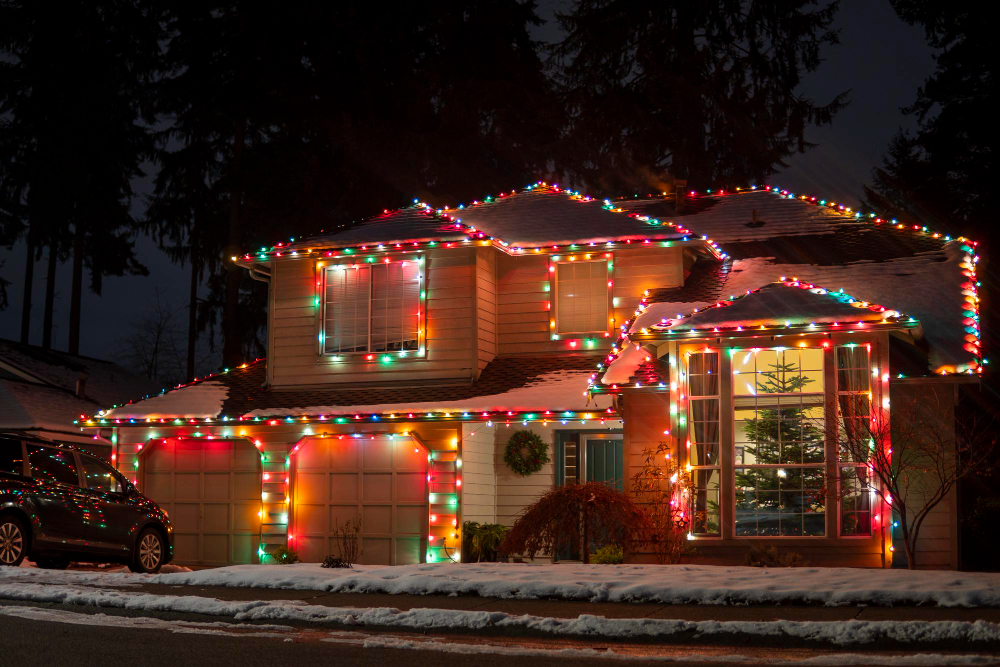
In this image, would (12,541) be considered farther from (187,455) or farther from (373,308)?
(373,308)

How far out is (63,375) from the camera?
31.4 metres

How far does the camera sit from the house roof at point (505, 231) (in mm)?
19844

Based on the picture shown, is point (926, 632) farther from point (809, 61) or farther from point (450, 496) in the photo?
point (809, 61)

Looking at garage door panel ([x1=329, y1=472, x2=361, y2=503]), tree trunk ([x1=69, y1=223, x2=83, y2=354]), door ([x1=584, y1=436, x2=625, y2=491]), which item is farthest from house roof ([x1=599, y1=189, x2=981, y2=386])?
tree trunk ([x1=69, y1=223, x2=83, y2=354])

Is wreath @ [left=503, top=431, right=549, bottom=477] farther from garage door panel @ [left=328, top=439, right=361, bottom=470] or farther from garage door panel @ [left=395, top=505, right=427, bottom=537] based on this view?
garage door panel @ [left=328, top=439, right=361, bottom=470]

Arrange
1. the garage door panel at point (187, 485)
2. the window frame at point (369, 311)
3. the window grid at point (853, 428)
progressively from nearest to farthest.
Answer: the window grid at point (853, 428) < the window frame at point (369, 311) < the garage door panel at point (187, 485)

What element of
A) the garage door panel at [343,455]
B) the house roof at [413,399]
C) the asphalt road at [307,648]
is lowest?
the asphalt road at [307,648]

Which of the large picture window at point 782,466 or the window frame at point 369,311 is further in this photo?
the window frame at point 369,311

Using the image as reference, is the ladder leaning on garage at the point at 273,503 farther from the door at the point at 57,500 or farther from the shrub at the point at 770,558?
the shrub at the point at 770,558

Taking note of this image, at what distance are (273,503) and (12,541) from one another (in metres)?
6.15

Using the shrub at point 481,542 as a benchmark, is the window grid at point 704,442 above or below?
above

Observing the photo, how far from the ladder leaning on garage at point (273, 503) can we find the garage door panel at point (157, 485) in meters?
2.01

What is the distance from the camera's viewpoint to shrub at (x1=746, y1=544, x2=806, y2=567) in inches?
563

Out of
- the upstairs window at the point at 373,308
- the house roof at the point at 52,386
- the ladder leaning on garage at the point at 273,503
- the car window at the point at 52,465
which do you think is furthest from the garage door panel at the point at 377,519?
the house roof at the point at 52,386
